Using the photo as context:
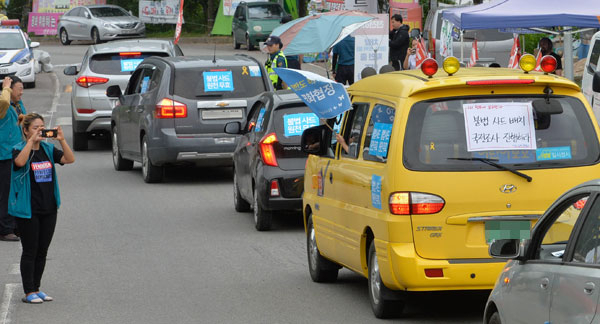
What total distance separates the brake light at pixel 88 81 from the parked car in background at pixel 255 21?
78.5ft

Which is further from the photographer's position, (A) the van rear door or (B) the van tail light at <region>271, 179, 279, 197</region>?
(B) the van tail light at <region>271, 179, 279, 197</region>

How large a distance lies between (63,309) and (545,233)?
15.5 ft

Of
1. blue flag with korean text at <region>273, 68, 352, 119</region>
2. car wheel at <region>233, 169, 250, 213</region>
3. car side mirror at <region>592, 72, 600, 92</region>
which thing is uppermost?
blue flag with korean text at <region>273, 68, 352, 119</region>

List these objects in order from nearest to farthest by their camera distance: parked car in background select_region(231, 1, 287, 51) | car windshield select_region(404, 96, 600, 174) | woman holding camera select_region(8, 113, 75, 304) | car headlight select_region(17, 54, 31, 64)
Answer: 1. car windshield select_region(404, 96, 600, 174)
2. woman holding camera select_region(8, 113, 75, 304)
3. car headlight select_region(17, 54, 31, 64)
4. parked car in background select_region(231, 1, 287, 51)

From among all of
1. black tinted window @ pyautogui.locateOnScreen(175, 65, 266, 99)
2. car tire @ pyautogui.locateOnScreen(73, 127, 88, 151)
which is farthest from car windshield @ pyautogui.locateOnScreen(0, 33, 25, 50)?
black tinted window @ pyautogui.locateOnScreen(175, 65, 266, 99)

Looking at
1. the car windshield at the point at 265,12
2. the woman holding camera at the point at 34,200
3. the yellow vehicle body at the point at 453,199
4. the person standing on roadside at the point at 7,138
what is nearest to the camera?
the yellow vehicle body at the point at 453,199

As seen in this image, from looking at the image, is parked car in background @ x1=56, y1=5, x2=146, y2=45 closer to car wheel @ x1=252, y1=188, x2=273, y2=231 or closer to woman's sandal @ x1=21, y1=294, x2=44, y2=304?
car wheel @ x1=252, y1=188, x2=273, y2=231

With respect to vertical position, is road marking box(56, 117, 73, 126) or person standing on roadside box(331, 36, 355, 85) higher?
person standing on roadside box(331, 36, 355, 85)

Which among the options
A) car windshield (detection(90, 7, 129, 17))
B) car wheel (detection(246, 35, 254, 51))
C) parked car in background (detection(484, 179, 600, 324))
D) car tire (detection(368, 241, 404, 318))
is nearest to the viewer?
parked car in background (detection(484, 179, 600, 324))

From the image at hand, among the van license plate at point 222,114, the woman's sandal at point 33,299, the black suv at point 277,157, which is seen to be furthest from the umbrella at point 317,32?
the woman's sandal at point 33,299

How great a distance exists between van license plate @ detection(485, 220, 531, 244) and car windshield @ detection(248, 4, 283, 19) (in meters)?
39.5

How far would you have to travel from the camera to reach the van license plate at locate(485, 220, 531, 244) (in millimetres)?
6934

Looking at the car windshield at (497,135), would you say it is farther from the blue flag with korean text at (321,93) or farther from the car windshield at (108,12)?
the car windshield at (108,12)

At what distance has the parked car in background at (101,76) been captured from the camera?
21828 mm
